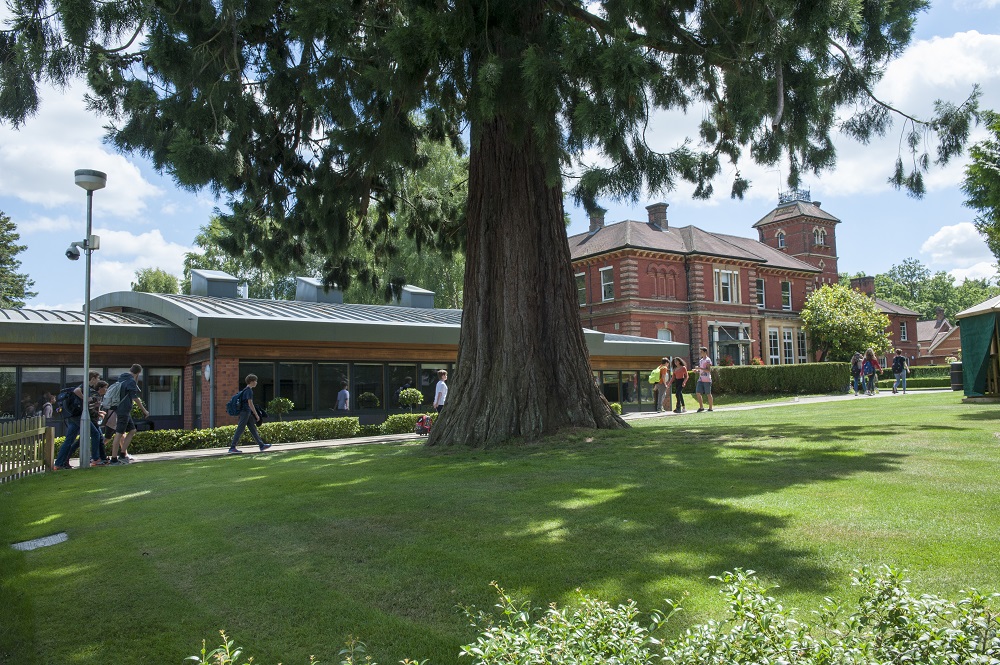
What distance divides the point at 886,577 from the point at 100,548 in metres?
5.81

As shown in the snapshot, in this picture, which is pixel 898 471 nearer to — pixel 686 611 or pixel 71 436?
pixel 686 611

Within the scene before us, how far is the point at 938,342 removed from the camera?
81.9 meters

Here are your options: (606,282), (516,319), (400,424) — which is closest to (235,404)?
(400,424)

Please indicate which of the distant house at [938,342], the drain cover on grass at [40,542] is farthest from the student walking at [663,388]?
the distant house at [938,342]

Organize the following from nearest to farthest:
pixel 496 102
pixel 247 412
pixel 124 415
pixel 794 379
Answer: pixel 496 102 → pixel 124 415 → pixel 247 412 → pixel 794 379

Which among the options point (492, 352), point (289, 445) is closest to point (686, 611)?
point (492, 352)

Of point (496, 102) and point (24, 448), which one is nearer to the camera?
point (496, 102)

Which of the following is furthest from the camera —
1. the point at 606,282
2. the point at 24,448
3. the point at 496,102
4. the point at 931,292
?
the point at 931,292

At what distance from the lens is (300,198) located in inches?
562

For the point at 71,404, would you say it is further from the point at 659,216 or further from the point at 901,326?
the point at 901,326

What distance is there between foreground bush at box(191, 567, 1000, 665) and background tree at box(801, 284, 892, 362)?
47751mm

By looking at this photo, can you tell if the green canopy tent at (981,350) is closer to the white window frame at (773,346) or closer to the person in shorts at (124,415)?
the person in shorts at (124,415)

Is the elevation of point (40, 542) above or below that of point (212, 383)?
below

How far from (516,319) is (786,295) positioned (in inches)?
1785
